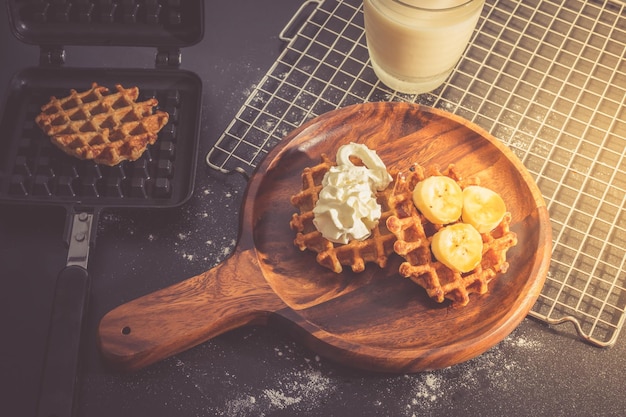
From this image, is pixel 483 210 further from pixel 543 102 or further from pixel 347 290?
pixel 543 102

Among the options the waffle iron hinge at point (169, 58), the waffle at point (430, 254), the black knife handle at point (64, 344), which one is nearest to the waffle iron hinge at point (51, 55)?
the waffle iron hinge at point (169, 58)

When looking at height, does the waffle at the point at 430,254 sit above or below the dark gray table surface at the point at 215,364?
above

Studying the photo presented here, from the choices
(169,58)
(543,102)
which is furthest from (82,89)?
(543,102)

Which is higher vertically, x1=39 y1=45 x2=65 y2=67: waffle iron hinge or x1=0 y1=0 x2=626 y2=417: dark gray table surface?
x1=39 y1=45 x2=65 y2=67: waffle iron hinge

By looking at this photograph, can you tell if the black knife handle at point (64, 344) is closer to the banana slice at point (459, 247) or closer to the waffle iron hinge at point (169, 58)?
the waffle iron hinge at point (169, 58)

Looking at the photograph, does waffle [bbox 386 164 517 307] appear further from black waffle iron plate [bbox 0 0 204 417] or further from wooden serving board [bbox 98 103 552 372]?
black waffle iron plate [bbox 0 0 204 417]

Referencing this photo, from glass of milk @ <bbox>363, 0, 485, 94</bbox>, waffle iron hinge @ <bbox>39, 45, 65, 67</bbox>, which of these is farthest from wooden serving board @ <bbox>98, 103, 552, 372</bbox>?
waffle iron hinge @ <bbox>39, 45, 65, 67</bbox>
